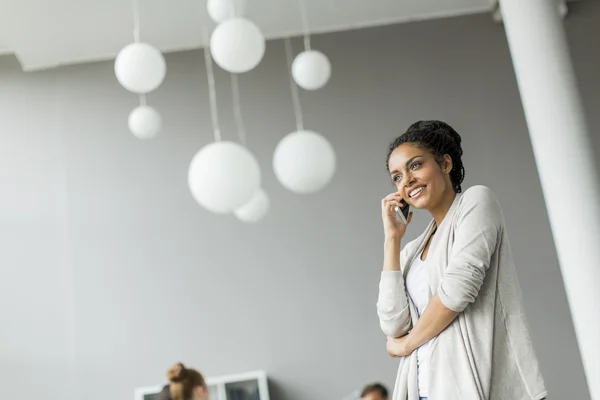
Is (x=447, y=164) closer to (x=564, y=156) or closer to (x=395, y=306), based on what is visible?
(x=395, y=306)

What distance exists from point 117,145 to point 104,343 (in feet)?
4.77

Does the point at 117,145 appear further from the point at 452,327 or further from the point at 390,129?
the point at 452,327

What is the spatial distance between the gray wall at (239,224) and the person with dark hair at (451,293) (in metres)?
4.00

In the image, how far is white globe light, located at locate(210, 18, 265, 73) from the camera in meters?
2.76

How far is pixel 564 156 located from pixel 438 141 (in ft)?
9.50

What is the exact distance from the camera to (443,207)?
5.00ft

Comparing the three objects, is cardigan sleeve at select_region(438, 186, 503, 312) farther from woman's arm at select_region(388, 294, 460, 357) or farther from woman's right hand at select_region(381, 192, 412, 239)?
woman's right hand at select_region(381, 192, 412, 239)

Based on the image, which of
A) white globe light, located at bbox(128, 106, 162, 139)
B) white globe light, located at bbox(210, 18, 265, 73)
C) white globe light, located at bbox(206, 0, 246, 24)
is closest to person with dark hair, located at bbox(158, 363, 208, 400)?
white globe light, located at bbox(210, 18, 265, 73)

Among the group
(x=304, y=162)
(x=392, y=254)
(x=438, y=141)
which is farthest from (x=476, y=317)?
(x=304, y=162)

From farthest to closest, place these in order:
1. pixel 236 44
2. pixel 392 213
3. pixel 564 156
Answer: pixel 564 156 < pixel 236 44 < pixel 392 213

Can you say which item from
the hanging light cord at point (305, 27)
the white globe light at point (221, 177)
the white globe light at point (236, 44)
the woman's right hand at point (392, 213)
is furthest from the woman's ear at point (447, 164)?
the hanging light cord at point (305, 27)

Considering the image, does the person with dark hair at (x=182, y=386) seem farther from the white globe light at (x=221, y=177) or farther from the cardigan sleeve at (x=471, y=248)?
the cardigan sleeve at (x=471, y=248)

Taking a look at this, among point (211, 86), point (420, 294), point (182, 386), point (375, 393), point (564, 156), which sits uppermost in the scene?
point (211, 86)

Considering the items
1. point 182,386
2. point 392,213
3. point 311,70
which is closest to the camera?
point 392,213
